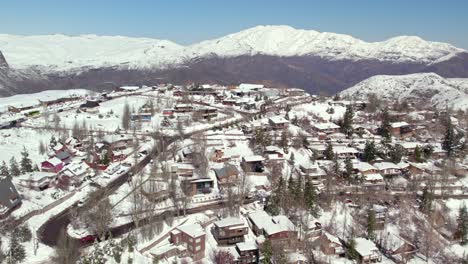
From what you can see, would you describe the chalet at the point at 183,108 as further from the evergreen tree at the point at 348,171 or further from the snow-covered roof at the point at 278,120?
the evergreen tree at the point at 348,171

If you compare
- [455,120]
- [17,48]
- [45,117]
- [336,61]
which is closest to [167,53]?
[17,48]

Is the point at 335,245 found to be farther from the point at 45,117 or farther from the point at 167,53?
the point at 167,53

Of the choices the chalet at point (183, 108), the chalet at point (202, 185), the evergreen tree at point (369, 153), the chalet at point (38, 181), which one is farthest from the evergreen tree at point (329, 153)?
the chalet at point (38, 181)

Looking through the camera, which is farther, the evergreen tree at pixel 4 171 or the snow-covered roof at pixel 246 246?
the evergreen tree at pixel 4 171

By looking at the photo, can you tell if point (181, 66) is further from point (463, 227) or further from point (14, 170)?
point (463, 227)

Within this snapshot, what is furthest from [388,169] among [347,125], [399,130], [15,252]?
[15,252]
